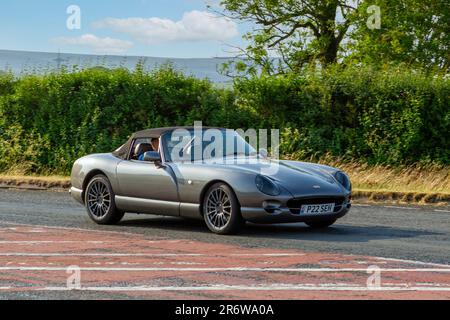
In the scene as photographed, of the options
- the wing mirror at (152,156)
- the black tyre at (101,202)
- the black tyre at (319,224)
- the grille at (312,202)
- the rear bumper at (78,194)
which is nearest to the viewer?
the grille at (312,202)

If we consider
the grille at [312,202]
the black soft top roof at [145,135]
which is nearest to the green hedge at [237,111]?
the black soft top roof at [145,135]

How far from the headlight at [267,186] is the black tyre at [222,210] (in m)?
0.37

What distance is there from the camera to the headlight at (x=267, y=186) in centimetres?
1345

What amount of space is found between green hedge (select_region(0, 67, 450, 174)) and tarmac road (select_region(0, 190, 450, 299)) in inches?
274

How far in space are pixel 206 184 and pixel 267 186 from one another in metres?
0.87

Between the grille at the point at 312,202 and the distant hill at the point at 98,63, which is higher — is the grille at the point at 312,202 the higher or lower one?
the lower one

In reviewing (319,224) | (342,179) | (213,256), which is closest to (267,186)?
(342,179)

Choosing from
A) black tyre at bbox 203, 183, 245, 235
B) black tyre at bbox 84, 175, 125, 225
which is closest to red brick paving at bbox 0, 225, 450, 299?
black tyre at bbox 203, 183, 245, 235

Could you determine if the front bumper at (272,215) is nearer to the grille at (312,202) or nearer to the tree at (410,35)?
the grille at (312,202)

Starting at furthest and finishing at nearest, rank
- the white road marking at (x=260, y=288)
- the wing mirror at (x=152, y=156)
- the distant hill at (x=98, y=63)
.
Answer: the distant hill at (x=98, y=63) → the wing mirror at (x=152, y=156) → the white road marking at (x=260, y=288)

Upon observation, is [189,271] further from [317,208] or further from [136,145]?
[136,145]

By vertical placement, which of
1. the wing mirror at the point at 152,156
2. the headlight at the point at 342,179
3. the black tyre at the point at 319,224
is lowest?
the black tyre at the point at 319,224

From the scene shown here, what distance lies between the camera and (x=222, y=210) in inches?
540
